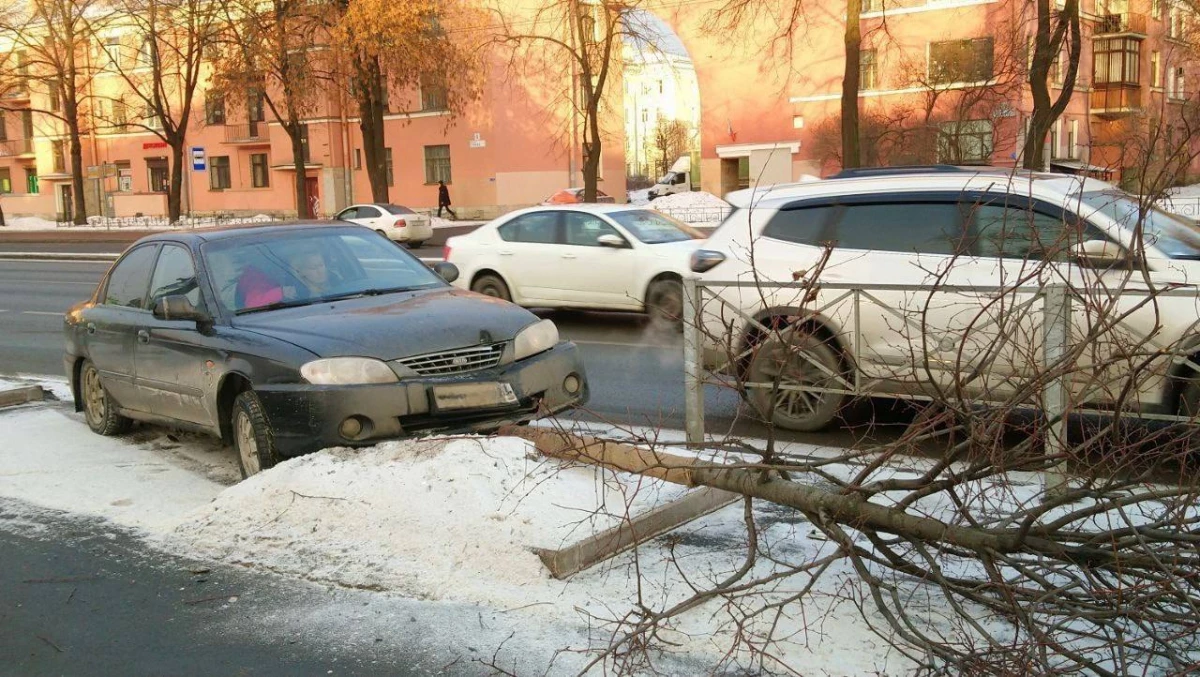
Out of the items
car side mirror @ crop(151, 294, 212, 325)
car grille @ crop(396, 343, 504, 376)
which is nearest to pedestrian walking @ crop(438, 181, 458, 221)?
car side mirror @ crop(151, 294, 212, 325)

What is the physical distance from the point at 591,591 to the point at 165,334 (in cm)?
386

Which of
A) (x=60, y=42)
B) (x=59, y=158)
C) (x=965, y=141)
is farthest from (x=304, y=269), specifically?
(x=59, y=158)

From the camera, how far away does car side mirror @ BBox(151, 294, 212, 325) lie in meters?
6.91

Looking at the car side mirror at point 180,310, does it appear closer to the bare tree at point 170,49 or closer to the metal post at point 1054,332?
the metal post at point 1054,332

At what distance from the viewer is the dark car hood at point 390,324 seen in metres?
6.29

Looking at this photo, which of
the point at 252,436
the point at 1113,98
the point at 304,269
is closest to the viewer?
the point at 252,436

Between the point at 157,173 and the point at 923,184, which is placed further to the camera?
the point at 157,173

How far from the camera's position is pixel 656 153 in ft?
354

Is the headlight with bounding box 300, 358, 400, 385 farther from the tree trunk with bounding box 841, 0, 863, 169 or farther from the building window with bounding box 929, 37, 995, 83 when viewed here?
the building window with bounding box 929, 37, 995, 83

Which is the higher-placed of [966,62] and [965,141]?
[966,62]

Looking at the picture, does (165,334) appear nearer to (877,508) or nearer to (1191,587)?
(877,508)

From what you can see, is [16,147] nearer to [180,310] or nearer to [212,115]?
[212,115]

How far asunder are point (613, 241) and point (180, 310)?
7224mm

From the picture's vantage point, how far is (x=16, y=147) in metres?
71.3
